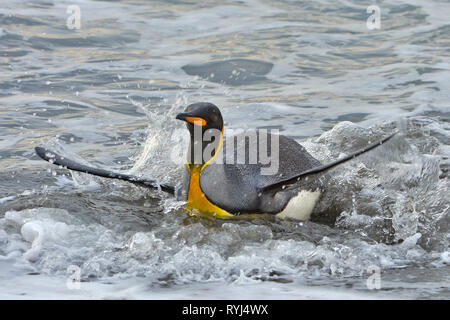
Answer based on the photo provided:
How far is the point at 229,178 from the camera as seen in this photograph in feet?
15.4

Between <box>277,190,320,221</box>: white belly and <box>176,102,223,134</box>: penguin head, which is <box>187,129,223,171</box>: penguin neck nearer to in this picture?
<box>176,102,223,134</box>: penguin head

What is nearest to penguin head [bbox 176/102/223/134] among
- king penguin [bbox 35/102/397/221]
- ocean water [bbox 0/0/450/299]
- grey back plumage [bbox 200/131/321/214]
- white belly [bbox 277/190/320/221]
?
king penguin [bbox 35/102/397/221]

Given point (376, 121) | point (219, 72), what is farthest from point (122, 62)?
point (376, 121)

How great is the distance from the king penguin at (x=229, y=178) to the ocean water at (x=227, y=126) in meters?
0.13

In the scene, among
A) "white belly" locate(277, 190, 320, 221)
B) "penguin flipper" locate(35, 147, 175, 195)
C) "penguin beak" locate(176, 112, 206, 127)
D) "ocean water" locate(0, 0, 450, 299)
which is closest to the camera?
"ocean water" locate(0, 0, 450, 299)

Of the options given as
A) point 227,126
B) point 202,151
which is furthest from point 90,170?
point 227,126

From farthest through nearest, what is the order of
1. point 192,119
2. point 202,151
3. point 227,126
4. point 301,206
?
point 227,126, point 301,206, point 202,151, point 192,119

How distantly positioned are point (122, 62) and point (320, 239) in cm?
534

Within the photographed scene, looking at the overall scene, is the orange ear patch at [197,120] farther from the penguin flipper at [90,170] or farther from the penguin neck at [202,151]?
the penguin flipper at [90,170]

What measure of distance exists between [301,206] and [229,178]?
0.62 m

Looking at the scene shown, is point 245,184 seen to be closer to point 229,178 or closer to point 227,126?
point 229,178

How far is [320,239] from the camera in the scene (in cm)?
450

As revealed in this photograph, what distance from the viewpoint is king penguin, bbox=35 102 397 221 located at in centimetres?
461
